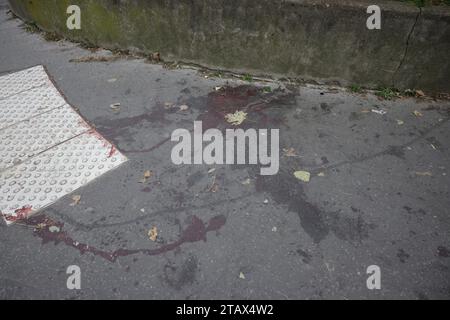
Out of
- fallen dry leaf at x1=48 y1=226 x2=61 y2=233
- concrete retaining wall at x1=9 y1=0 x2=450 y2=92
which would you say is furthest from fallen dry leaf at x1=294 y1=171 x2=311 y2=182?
fallen dry leaf at x1=48 y1=226 x2=61 y2=233

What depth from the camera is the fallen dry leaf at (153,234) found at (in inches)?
102

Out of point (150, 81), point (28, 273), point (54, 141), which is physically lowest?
point (28, 273)

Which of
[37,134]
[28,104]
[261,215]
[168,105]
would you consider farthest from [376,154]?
[28,104]

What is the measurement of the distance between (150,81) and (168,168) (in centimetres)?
185

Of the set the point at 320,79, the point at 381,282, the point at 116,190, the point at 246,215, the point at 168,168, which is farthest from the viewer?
the point at 320,79

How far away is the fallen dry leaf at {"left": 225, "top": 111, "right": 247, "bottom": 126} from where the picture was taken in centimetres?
373

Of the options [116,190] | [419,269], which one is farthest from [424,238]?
[116,190]

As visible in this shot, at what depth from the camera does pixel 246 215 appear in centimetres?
275

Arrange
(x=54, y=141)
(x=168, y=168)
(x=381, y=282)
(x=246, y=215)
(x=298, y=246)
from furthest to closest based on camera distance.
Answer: (x=54, y=141) → (x=168, y=168) → (x=246, y=215) → (x=298, y=246) → (x=381, y=282)

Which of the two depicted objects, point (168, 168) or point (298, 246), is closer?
point (298, 246)

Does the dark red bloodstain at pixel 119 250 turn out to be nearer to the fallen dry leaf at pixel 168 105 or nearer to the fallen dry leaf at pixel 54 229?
the fallen dry leaf at pixel 54 229

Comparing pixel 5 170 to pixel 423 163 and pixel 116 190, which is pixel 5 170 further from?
pixel 423 163

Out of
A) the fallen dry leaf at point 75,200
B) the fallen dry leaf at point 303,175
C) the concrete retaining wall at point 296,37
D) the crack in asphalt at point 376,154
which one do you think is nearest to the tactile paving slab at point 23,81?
the concrete retaining wall at point 296,37

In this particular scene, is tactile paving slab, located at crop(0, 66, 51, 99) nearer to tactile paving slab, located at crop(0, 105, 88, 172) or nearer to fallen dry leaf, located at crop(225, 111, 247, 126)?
tactile paving slab, located at crop(0, 105, 88, 172)
